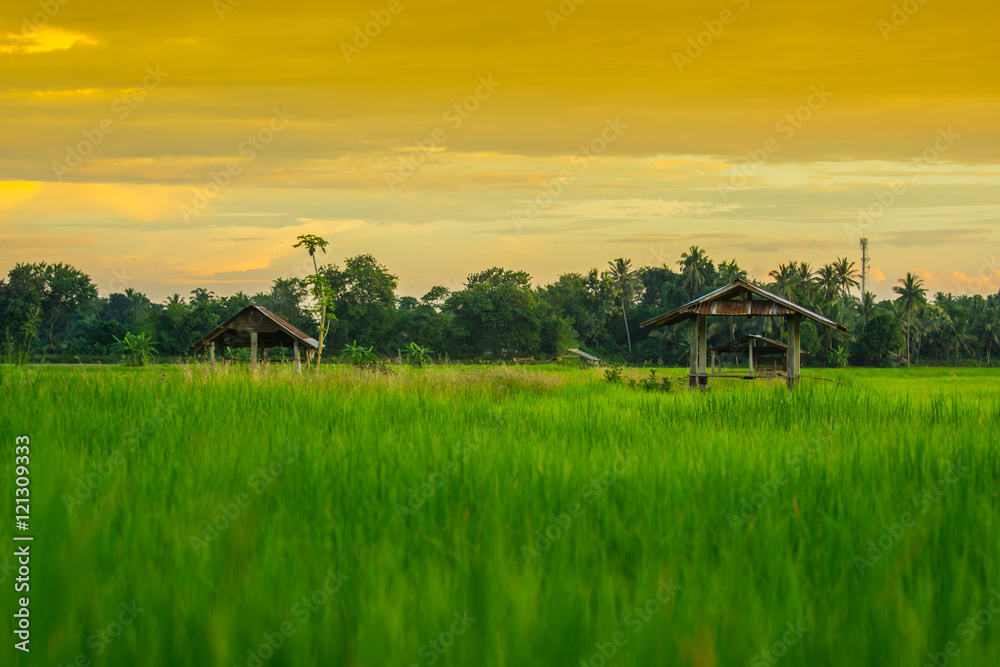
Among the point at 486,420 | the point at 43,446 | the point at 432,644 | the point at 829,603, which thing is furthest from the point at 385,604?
the point at 486,420

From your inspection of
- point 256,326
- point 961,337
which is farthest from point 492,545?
point 961,337

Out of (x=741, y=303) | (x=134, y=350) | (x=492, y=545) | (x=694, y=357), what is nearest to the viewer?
(x=492, y=545)

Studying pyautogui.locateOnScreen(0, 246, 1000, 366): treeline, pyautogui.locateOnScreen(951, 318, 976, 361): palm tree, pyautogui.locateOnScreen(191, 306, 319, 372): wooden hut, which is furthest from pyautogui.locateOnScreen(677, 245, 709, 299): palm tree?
pyautogui.locateOnScreen(191, 306, 319, 372): wooden hut

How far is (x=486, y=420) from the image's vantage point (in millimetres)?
9305

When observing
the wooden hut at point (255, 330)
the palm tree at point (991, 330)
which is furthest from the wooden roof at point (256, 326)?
the palm tree at point (991, 330)

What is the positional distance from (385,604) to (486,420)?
642 centimetres

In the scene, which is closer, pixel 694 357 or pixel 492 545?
pixel 492 545

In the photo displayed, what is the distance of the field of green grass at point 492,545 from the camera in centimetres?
278

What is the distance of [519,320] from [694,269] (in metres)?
29.1

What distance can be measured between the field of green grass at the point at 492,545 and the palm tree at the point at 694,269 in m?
90.7

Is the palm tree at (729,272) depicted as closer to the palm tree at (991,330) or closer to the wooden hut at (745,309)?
the palm tree at (991,330)

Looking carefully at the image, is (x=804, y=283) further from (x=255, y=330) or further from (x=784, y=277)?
(x=255, y=330)

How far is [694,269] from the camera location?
95.5 m

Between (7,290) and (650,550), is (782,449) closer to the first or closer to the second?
(650,550)
